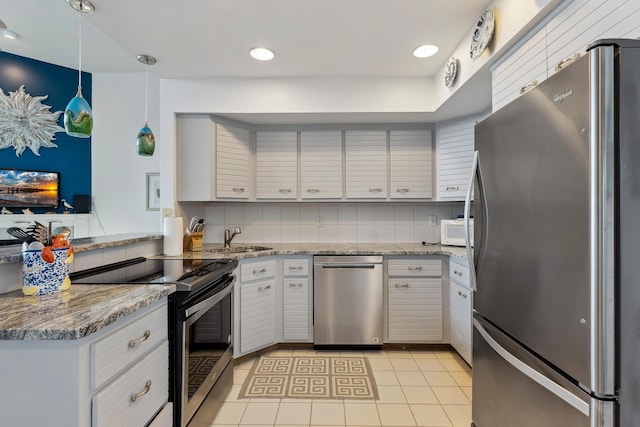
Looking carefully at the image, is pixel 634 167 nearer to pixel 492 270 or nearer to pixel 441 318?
pixel 492 270

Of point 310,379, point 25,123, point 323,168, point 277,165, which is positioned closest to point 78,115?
point 277,165

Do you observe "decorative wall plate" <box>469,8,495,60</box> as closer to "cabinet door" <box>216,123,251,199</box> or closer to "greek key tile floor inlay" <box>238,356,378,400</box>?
"cabinet door" <box>216,123,251,199</box>

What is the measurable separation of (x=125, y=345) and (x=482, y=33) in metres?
2.30

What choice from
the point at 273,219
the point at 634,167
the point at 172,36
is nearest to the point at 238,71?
the point at 172,36

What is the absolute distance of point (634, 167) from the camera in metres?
0.81

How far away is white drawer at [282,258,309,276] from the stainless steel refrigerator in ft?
5.52

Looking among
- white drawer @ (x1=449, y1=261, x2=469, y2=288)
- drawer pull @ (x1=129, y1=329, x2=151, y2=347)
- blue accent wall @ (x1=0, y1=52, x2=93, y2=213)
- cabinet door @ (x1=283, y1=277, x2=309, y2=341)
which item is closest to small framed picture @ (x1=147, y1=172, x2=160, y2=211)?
blue accent wall @ (x1=0, y1=52, x2=93, y2=213)

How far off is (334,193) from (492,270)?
6.12 ft

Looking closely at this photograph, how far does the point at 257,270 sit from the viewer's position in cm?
259

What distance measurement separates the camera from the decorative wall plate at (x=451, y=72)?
2211 mm

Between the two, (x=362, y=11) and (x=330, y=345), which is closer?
(x=362, y=11)

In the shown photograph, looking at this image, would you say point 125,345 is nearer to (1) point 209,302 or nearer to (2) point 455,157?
(1) point 209,302

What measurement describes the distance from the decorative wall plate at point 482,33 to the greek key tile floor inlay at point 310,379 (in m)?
2.23

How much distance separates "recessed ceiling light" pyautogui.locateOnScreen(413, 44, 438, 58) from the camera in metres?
2.20
